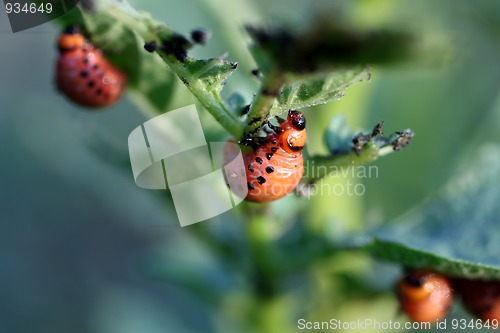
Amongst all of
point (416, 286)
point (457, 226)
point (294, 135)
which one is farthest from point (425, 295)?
point (294, 135)

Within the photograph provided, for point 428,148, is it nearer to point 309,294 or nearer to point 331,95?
point 309,294

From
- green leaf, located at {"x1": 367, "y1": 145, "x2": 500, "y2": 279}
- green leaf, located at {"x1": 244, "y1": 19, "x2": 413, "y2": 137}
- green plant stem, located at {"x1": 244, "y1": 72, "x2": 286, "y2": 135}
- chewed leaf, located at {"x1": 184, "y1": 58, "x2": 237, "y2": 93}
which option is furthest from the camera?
green leaf, located at {"x1": 367, "y1": 145, "x2": 500, "y2": 279}

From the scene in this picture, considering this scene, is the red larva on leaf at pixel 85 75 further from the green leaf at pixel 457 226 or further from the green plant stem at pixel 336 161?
the green leaf at pixel 457 226

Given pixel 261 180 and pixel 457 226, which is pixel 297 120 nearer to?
pixel 261 180

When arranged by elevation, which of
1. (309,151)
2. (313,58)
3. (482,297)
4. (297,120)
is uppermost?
(313,58)

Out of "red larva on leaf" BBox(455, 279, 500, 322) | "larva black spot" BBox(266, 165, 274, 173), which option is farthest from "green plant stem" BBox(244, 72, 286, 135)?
"red larva on leaf" BBox(455, 279, 500, 322)

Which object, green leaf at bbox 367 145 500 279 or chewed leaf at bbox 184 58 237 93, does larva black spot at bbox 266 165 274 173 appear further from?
green leaf at bbox 367 145 500 279

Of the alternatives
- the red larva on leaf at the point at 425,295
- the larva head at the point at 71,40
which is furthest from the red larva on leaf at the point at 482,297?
the larva head at the point at 71,40
